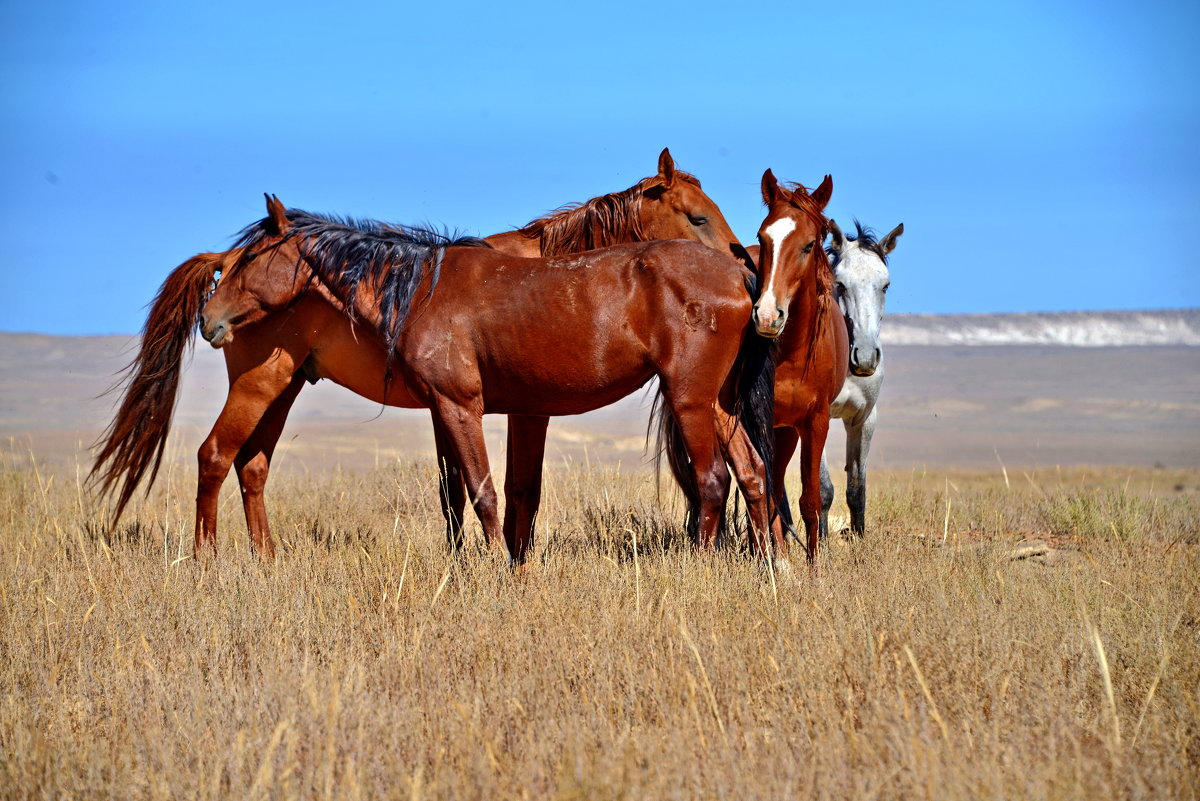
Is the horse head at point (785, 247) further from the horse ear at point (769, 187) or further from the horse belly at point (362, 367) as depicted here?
the horse belly at point (362, 367)

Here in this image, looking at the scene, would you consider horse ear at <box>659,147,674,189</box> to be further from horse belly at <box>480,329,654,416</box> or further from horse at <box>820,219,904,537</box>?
horse belly at <box>480,329,654,416</box>

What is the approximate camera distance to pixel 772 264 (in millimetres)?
5477

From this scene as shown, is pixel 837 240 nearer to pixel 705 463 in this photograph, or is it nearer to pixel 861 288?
pixel 861 288

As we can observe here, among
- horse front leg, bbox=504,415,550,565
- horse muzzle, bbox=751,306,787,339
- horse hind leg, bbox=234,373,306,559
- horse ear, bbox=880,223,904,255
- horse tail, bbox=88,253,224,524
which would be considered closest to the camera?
horse muzzle, bbox=751,306,787,339

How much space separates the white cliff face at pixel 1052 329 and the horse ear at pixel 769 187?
1820 inches

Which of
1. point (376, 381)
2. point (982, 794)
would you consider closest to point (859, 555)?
point (376, 381)

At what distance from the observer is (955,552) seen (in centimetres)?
601

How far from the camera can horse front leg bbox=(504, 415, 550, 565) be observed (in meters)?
6.25

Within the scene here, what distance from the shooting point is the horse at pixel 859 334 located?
6.83 m

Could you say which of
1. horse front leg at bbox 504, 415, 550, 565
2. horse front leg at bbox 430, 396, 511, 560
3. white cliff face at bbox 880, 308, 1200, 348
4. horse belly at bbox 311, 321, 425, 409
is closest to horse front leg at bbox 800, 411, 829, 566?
horse front leg at bbox 504, 415, 550, 565

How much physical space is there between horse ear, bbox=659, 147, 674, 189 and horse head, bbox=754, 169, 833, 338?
100cm

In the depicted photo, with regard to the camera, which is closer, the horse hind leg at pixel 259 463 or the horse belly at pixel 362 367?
the horse belly at pixel 362 367

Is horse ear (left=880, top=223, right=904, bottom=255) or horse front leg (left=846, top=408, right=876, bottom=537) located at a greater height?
horse ear (left=880, top=223, right=904, bottom=255)

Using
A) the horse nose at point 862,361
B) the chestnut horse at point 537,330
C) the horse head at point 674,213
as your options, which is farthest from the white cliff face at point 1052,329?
the chestnut horse at point 537,330
